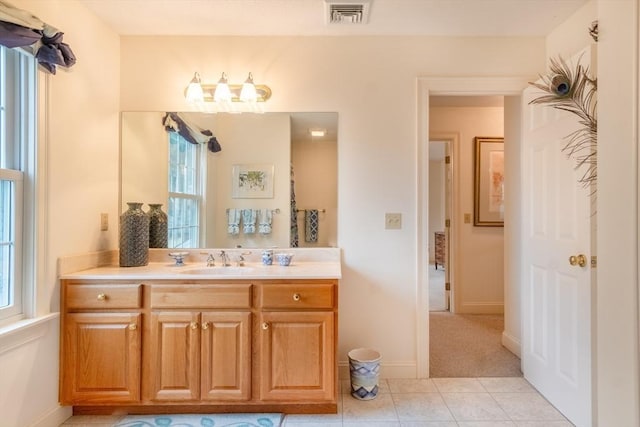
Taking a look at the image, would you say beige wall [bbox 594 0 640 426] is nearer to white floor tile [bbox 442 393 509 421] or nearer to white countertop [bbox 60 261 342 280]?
white floor tile [bbox 442 393 509 421]

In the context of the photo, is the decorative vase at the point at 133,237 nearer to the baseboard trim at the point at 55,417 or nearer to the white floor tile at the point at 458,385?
the baseboard trim at the point at 55,417

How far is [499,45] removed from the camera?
97.3 inches

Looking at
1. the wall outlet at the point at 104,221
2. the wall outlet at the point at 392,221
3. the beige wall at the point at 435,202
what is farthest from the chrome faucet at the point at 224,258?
the beige wall at the point at 435,202

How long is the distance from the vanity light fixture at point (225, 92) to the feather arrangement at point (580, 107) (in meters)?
1.84

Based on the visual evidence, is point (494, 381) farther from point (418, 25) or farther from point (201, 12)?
point (201, 12)

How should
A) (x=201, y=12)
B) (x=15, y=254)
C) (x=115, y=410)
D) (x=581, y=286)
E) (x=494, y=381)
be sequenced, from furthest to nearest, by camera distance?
(x=494, y=381) → (x=201, y=12) → (x=115, y=410) → (x=581, y=286) → (x=15, y=254)

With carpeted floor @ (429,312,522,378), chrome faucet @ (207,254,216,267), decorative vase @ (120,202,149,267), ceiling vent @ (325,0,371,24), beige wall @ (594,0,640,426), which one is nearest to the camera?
beige wall @ (594,0,640,426)

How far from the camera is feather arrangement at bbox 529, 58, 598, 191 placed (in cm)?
185

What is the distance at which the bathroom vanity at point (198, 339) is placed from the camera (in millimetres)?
1941

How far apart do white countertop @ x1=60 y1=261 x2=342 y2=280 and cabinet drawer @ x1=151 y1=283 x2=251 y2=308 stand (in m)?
0.06

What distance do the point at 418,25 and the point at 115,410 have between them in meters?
3.11

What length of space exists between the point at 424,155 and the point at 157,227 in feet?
6.56

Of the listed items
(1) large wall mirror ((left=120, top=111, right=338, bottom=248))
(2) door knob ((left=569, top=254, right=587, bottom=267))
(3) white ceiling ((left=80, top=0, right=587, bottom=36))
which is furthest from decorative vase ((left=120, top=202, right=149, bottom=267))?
(2) door knob ((left=569, top=254, right=587, bottom=267))

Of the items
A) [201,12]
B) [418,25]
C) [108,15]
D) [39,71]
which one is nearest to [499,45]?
[418,25]
